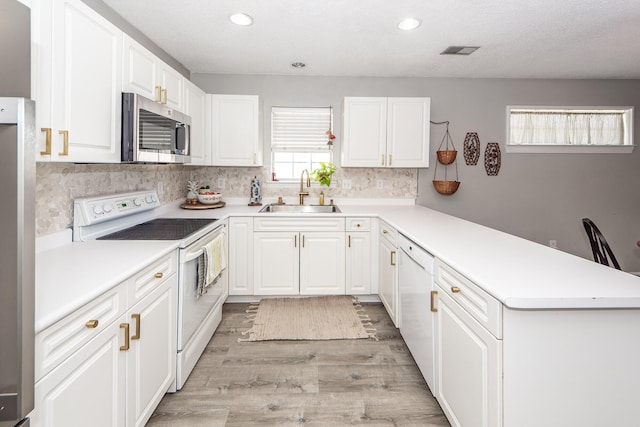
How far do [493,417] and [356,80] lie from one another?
3574 millimetres

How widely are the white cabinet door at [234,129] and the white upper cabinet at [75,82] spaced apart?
68.7 inches

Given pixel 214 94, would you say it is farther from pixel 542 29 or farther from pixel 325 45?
pixel 542 29

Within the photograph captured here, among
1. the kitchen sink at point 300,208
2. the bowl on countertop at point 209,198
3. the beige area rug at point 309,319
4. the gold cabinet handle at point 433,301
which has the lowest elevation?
the beige area rug at point 309,319

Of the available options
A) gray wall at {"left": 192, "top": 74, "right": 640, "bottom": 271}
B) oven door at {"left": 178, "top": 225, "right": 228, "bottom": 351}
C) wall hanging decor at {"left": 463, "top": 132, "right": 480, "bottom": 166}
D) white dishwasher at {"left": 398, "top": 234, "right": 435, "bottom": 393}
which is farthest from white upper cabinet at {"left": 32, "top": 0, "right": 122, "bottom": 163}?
wall hanging decor at {"left": 463, "top": 132, "right": 480, "bottom": 166}

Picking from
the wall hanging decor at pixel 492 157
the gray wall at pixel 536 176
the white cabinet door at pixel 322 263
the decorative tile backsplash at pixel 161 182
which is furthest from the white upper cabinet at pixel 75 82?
the wall hanging decor at pixel 492 157

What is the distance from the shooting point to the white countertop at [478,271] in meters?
1.19

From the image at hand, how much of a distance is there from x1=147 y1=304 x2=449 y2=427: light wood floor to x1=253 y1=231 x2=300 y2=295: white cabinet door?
2.52 ft

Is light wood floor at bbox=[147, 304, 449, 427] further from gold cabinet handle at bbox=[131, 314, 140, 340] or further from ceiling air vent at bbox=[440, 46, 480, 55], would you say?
ceiling air vent at bbox=[440, 46, 480, 55]

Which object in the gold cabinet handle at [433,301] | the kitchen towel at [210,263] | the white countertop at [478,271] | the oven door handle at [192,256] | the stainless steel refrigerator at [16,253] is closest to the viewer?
the stainless steel refrigerator at [16,253]

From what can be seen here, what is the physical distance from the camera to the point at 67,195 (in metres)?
2.07

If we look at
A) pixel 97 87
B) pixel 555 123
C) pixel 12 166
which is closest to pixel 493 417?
pixel 12 166

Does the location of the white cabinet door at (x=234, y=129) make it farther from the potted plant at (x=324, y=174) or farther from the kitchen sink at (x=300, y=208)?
the potted plant at (x=324, y=174)

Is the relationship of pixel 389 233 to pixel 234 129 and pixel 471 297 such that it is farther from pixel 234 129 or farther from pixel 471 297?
pixel 234 129

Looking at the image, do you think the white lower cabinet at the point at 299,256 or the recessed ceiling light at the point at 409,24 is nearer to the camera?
the recessed ceiling light at the point at 409,24
